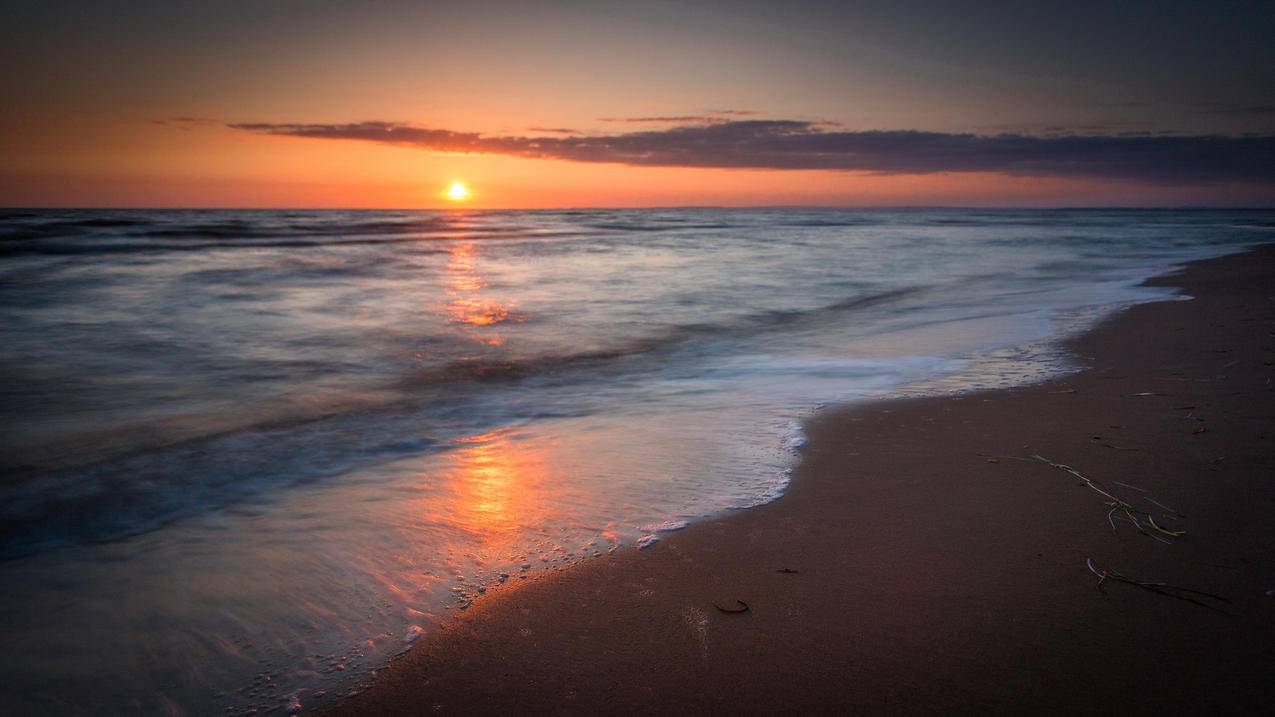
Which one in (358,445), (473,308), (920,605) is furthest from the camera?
(473,308)

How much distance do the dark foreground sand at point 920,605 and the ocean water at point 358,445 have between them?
0.28 metres

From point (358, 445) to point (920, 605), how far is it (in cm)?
363

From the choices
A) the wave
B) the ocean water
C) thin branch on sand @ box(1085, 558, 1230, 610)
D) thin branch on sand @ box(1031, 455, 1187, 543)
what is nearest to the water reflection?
the ocean water

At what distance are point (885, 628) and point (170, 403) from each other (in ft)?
19.3

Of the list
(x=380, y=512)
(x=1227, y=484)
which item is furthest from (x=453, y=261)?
(x=1227, y=484)

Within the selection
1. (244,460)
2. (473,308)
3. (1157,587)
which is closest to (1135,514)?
(1157,587)

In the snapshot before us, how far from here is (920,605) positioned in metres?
2.33

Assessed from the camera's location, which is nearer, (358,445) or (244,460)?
(244,460)

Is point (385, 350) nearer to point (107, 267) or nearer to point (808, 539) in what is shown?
point (808, 539)

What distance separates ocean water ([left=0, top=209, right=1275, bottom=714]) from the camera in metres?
2.35

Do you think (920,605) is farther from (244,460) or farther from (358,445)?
(244,460)

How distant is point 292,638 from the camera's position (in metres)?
2.29

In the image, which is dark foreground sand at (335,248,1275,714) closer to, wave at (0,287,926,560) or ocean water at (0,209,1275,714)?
ocean water at (0,209,1275,714)

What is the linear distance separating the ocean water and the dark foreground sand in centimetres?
28
